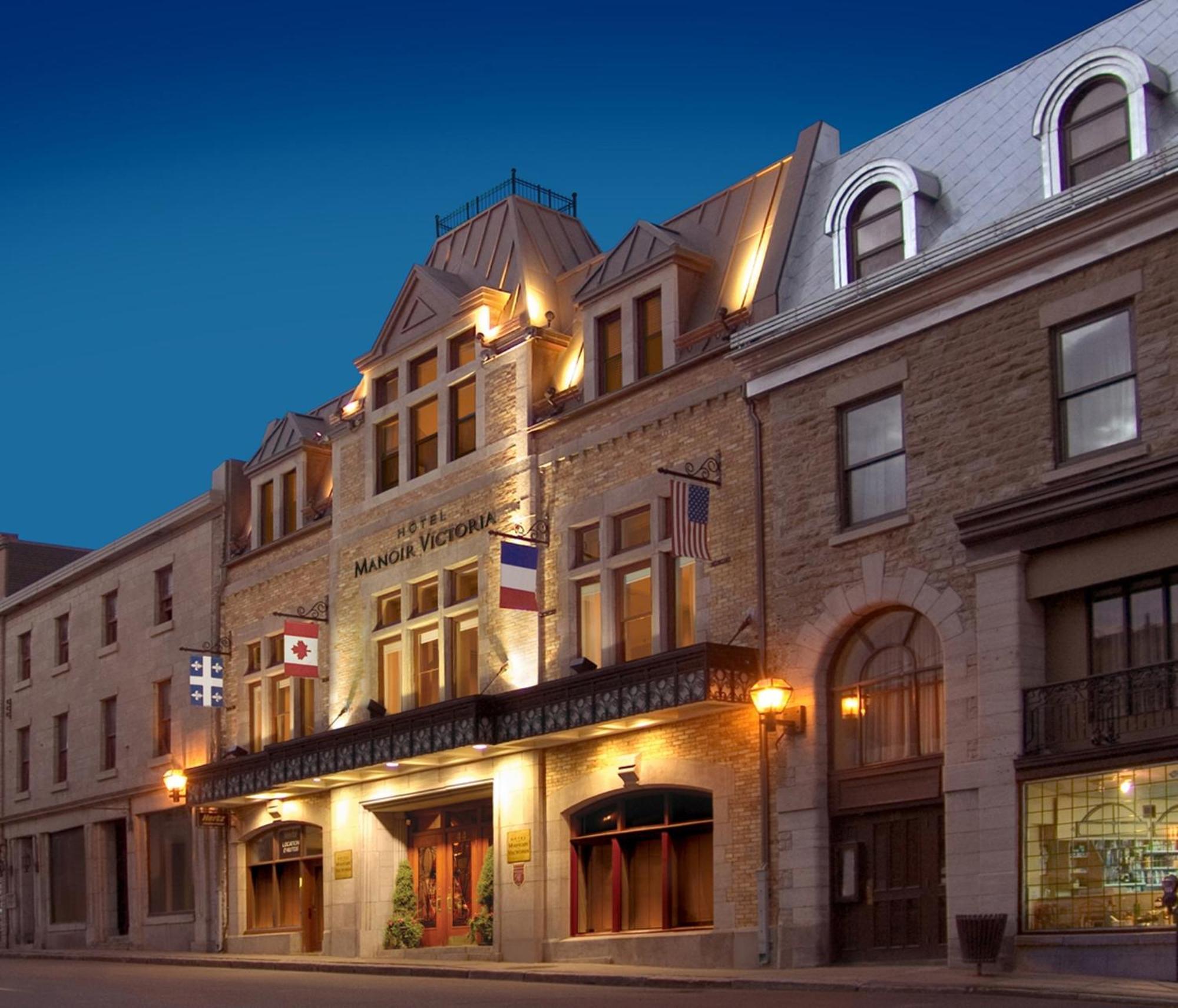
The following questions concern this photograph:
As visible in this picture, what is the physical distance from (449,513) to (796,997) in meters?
15.2

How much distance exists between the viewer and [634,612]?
28781 mm

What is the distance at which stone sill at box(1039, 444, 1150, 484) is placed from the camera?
2089cm

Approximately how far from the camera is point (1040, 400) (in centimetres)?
2231

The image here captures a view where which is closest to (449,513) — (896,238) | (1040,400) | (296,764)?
(296,764)

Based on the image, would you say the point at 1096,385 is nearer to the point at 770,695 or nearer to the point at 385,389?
the point at 770,695

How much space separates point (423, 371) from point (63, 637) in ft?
59.4

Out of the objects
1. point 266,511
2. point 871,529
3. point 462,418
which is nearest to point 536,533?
point 462,418

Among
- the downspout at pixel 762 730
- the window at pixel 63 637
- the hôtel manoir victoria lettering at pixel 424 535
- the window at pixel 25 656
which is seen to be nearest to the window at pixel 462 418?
the hôtel manoir victoria lettering at pixel 424 535

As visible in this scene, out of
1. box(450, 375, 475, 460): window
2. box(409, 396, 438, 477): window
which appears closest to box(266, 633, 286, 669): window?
box(409, 396, 438, 477): window

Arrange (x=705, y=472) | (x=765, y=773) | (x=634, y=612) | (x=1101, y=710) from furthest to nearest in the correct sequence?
1. (x=634, y=612)
2. (x=705, y=472)
3. (x=765, y=773)
4. (x=1101, y=710)

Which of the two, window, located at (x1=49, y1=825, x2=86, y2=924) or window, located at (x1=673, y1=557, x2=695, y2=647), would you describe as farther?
window, located at (x1=49, y1=825, x2=86, y2=924)

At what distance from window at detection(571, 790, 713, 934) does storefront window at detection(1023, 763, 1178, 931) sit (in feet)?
21.3

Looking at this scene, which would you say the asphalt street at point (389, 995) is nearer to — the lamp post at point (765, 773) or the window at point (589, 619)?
the lamp post at point (765, 773)

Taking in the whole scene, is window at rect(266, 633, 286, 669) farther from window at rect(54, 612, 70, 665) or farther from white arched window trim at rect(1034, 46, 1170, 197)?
white arched window trim at rect(1034, 46, 1170, 197)
